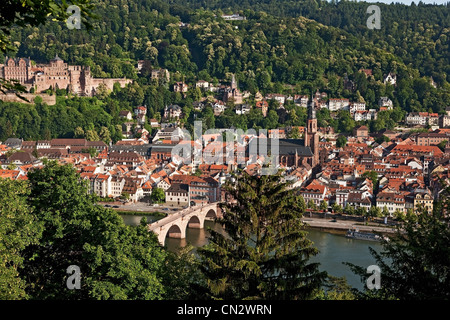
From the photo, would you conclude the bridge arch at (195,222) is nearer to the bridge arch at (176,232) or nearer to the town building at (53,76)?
the bridge arch at (176,232)

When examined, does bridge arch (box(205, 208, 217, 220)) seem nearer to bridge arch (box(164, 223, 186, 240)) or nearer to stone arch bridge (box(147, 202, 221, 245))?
stone arch bridge (box(147, 202, 221, 245))

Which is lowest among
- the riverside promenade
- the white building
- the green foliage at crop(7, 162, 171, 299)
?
the riverside promenade

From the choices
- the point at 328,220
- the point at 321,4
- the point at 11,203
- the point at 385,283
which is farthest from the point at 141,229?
the point at 321,4

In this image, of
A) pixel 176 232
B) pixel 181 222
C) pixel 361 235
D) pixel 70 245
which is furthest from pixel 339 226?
pixel 70 245

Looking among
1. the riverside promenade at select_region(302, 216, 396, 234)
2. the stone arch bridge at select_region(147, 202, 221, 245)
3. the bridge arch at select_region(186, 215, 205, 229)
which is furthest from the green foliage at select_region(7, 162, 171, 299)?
the riverside promenade at select_region(302, 216, 396, 234)

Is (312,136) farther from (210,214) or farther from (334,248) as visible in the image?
(334,248)

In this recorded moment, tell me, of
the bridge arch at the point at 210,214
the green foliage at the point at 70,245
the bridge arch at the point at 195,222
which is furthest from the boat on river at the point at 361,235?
the green foliage at the point at 70,245
